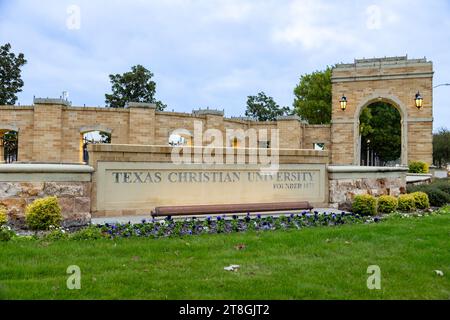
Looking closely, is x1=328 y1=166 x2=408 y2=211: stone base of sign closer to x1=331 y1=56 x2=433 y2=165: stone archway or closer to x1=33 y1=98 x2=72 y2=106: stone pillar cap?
x1=331 y1=56 x2=433 y2=165: stone archway

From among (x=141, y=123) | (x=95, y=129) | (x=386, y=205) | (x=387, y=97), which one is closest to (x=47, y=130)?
(x=95, y=129)

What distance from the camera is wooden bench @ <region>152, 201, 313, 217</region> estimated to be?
8.29 meters

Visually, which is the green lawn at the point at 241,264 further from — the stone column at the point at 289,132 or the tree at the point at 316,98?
the tree at the point at 316,98

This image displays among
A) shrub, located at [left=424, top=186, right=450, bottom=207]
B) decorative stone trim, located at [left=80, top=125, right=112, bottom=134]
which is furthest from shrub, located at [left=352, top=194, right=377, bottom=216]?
decorative stone trim, located at [left=80, top=125, right=112, bottom=134]

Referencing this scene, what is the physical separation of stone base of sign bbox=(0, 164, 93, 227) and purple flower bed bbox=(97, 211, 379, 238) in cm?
114

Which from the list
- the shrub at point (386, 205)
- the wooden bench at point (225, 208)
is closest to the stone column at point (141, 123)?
the wooden bench at point (225, 208)

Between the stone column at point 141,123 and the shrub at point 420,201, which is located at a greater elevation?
the stone column at point 141,123

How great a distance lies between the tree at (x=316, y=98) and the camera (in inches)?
1660

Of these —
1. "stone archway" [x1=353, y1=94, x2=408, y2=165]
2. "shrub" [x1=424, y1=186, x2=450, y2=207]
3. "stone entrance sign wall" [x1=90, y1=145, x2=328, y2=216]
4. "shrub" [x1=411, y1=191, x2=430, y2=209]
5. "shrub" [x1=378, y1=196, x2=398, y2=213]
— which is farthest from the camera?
"stone archway" [x1=353, y1=94, x2=408, y2=165]

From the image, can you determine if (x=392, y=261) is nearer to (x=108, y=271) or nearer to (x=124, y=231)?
(x=108, y=271)

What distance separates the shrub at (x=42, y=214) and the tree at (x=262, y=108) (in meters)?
52.1

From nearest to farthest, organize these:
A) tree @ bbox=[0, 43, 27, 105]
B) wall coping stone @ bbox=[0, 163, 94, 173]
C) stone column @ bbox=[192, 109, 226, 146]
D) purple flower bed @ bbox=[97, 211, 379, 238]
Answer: purple flower bed @ bbox=[97, 211, 379, 238]
wall coping stone @ bbox=[0, 163, 94, 173]
stone column @ bbox=[192, 109, 226, 146]
tree @ bbox=[0, 43, 27, 105]

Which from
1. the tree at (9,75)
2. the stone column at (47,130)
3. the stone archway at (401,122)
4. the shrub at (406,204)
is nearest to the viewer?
the shrub at (406,204)
